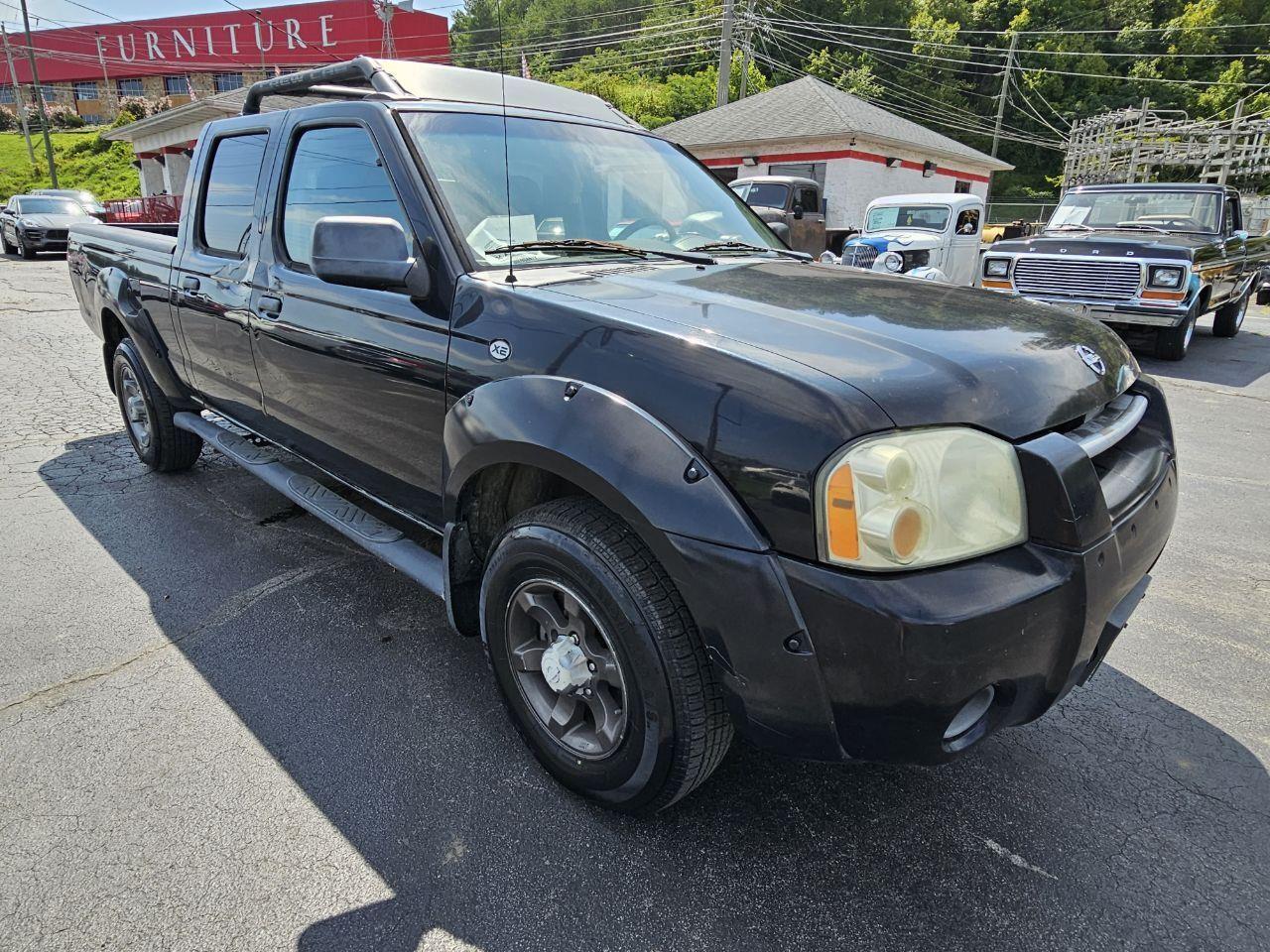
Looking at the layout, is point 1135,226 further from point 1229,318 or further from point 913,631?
point 913,631

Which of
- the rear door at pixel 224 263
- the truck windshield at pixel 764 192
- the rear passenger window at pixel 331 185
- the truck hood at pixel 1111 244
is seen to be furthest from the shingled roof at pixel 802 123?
the rear passenger window at pixel 331 185

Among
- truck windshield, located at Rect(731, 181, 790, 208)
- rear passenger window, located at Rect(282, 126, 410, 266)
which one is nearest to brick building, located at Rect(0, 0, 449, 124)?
truck windshield, located at Rect(731, 181, 790, 208)

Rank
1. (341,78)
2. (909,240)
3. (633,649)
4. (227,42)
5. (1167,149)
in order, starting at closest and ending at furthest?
(633,649) < (341,78) < (909,240) < (1167,149) < (227,42)

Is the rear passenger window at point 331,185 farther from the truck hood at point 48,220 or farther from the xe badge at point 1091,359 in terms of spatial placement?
the truck hood at point 48,220

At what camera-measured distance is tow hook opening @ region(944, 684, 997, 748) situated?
5.59ft

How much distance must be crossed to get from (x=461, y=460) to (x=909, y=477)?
1.24m

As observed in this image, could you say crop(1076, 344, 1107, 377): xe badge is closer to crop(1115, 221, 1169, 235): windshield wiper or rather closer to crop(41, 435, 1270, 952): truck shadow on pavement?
crop(41, 435, 1270, 952): truck shadow on pavement

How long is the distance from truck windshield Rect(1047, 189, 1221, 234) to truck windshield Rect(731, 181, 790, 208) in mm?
5521

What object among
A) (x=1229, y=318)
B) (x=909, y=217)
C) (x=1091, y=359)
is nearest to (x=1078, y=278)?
(x=1229, y=318)

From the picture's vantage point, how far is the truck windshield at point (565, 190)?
8.33ft

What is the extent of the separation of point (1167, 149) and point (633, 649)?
3482cm

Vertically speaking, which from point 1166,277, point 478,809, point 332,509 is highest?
point 1166,277

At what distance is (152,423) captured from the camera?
4617 mm

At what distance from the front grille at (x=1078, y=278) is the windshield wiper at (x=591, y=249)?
7.68 meters
